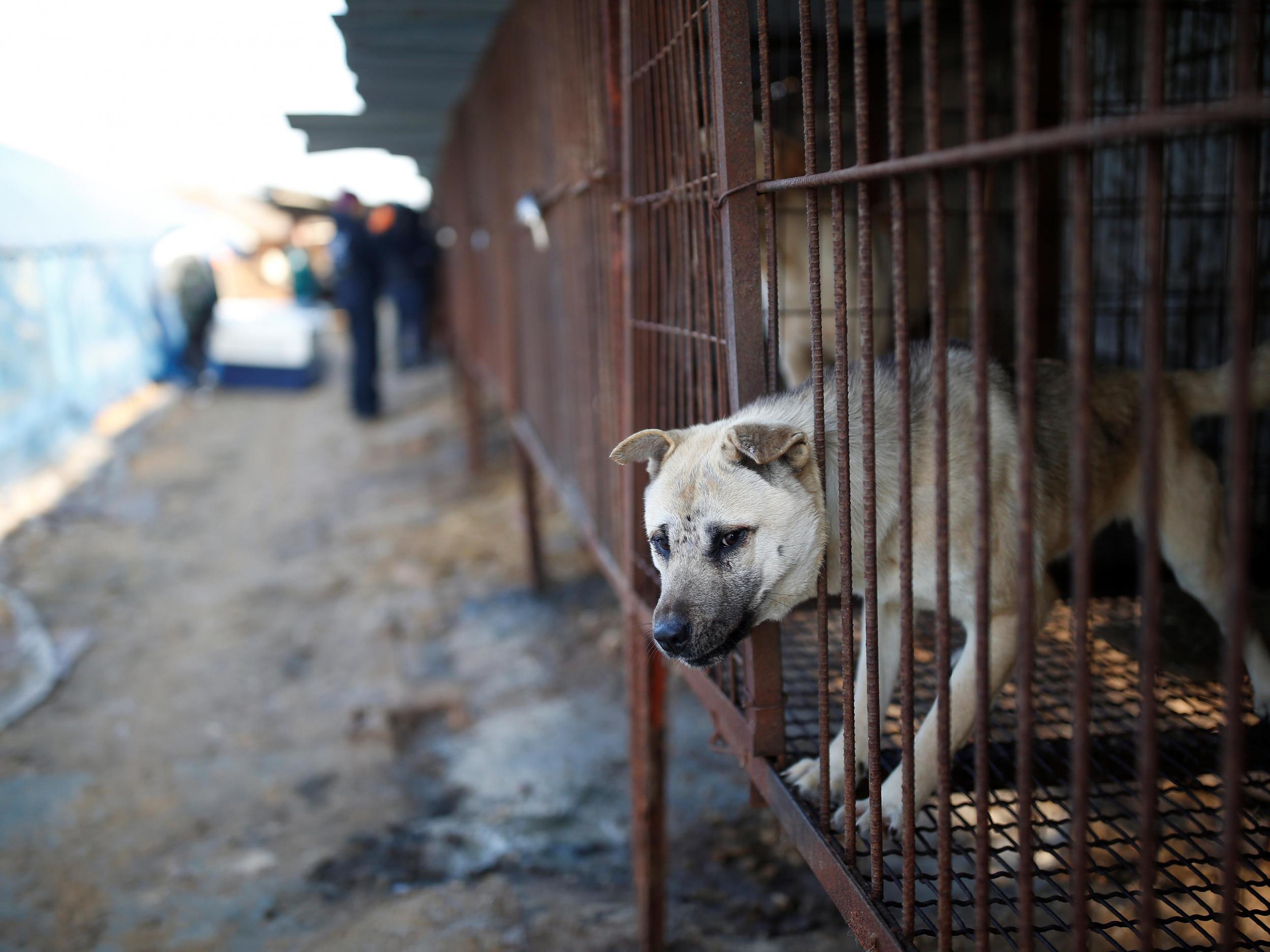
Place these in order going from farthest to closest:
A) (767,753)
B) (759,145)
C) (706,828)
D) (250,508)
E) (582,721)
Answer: (250,508)
(582,721)
(706,828)
(759,145)
(767,753)

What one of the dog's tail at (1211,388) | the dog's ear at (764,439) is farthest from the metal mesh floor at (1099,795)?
the dog's tail at (1211,388)

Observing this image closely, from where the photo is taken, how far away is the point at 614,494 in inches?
150

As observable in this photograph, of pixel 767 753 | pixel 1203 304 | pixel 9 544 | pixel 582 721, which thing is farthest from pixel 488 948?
pixel 9 544

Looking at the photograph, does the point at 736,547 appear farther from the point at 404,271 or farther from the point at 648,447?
the point at 404,271

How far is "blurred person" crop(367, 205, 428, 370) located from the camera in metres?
13.0

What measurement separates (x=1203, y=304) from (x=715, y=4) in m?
3.70

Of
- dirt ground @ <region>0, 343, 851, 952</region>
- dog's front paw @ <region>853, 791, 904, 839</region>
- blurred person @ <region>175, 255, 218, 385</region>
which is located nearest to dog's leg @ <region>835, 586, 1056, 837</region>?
dog's front paw @ <region>853, 791, 904, 839</region>

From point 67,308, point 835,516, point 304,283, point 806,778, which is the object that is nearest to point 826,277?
point 835,516

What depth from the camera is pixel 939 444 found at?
1646 millimetres

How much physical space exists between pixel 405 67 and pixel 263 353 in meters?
9.72

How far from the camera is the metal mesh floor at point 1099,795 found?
2174 mm

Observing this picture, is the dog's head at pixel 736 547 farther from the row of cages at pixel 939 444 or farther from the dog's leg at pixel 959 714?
the dog's leg at pixel 959 714

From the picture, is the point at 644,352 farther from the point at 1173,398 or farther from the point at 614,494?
the point at 1173,398

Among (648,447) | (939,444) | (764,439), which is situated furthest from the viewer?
(648,447)
